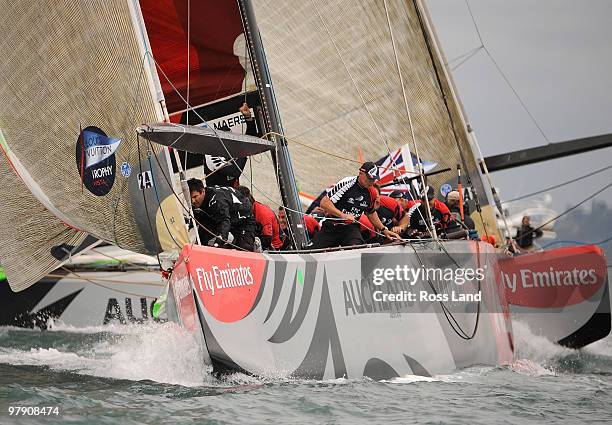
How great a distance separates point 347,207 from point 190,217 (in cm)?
124

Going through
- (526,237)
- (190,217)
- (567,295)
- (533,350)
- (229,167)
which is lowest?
(533,350)

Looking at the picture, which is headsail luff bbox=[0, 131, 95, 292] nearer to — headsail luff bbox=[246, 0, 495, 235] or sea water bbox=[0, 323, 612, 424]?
sea water bbox=[0, 323, 612, 424]

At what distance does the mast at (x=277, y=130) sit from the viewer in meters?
8.27

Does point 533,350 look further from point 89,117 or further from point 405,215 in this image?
point 89,117

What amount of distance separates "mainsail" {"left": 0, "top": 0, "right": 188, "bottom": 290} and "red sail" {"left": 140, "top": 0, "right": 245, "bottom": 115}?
165cm

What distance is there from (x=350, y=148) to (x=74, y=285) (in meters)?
3.95

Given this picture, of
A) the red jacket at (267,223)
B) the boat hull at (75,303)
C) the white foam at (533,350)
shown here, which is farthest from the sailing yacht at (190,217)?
the boat hull at (75,303)

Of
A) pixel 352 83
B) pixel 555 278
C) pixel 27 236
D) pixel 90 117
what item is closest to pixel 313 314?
pixel 90 117

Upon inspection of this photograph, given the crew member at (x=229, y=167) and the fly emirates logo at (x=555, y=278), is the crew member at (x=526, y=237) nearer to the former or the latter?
the fly emirates logo at (x=555, y=278)

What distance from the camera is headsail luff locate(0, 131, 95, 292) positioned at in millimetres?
9328

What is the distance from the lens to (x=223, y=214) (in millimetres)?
7965

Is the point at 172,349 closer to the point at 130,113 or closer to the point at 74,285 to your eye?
the point at 130,113

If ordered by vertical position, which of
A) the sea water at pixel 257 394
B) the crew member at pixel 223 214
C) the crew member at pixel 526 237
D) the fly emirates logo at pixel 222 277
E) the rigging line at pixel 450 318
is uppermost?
the crew member at pixel 526 237

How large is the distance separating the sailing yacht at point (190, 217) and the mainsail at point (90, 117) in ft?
0.05
